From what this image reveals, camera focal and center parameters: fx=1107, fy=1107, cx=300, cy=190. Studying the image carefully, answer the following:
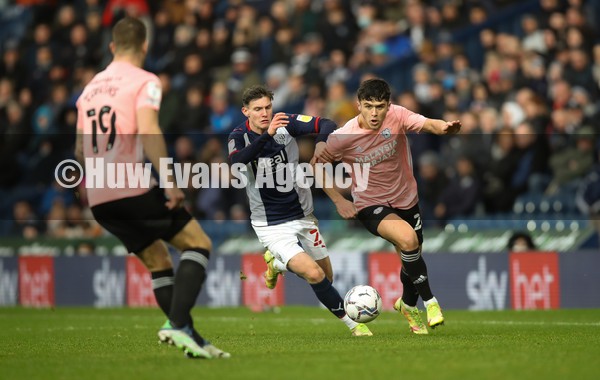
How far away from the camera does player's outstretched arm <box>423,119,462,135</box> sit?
9875 millimetres

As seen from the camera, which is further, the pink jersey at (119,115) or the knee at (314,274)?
the knee at (314,274)

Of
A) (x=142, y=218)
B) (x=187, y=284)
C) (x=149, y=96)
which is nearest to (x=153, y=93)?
(x=149, y=96)

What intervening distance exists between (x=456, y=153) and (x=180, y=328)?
10.4 meters

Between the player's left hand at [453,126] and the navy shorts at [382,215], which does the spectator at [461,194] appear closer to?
the navy shorts at [382,215]

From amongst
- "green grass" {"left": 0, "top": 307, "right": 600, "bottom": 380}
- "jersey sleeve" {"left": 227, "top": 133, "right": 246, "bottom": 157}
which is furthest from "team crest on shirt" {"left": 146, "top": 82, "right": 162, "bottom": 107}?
"jersey sleeve" {"left": 227, "top": 133, "right": 246, "bottom": 157}

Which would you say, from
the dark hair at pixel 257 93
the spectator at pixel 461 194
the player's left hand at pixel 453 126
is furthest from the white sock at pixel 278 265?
the spectator at pixel 461 194

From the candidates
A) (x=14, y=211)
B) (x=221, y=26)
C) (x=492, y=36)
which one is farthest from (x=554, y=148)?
(x=14, y=211)

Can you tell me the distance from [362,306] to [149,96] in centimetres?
370

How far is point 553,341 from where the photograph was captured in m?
→ 9.88

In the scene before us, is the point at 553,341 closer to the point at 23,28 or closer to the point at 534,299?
the point at 534,299

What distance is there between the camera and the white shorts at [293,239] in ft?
36.5

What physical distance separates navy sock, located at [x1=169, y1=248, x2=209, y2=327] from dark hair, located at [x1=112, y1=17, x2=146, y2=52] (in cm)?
160

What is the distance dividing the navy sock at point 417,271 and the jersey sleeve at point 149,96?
3.57m

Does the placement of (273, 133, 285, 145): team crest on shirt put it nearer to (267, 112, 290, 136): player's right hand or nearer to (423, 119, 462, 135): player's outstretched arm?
(267, 112, 290, 136): player's right hand
